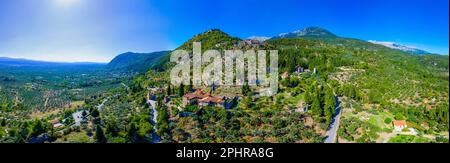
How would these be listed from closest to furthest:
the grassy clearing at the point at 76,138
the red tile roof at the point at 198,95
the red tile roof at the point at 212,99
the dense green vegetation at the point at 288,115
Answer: the dense green vegetation at the point at 288,115, the grassy clearing at the point at 76,138, the red tile roof at the point at 212,99, the red tile roof at the point at 198,95

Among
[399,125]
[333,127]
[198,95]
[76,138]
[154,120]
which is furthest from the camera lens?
[198,95]

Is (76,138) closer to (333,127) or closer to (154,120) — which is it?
(154,120)

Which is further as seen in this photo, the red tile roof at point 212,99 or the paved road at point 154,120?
the red tile roof at point 212,99

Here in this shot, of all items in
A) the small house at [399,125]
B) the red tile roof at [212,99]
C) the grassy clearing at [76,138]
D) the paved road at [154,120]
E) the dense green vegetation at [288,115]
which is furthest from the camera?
the red tile roof at [212,99]

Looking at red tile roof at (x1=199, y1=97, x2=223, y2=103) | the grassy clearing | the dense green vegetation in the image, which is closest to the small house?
the dense green vegetation

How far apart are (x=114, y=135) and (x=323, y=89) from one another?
2042cm

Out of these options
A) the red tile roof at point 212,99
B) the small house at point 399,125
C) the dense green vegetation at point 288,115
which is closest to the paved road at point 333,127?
the dense green vegetation at point 288,115

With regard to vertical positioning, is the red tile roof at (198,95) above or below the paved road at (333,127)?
above

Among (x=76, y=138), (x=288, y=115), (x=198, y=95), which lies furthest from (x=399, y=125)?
(x=76, y=138)

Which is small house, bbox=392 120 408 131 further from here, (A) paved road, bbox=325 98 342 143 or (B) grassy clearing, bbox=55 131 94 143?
(B) grassy clearing, bbox=55 131 94 143

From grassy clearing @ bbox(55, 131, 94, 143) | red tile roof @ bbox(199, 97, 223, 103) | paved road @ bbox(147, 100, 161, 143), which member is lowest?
grassy clearing @ bbox(55, 131, 94, 143)

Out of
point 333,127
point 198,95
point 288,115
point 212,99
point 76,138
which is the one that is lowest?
point 76,138

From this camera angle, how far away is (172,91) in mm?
31203

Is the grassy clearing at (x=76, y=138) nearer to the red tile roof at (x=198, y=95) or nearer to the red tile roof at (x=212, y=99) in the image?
the red tile roof at (x=198, y=95)
